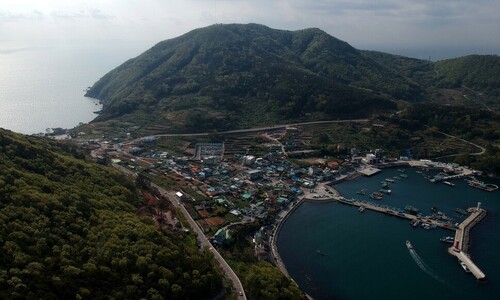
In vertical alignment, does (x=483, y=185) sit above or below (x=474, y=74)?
below

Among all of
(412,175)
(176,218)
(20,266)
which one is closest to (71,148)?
(176,218)

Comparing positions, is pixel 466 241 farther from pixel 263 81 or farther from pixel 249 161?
pixel 263 81

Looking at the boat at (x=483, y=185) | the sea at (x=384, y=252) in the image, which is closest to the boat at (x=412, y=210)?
the sea at (x=384, y=252)

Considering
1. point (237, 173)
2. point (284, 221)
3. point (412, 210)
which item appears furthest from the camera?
point (237, 173)

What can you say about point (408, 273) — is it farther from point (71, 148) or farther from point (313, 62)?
point (313, 62)

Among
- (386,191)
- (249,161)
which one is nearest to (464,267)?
(386,191)

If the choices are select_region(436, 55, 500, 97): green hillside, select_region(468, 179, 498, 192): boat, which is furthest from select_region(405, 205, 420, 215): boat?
select_region(436, 55, 500, 97): green hillside

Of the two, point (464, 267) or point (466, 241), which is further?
point (466, 241)

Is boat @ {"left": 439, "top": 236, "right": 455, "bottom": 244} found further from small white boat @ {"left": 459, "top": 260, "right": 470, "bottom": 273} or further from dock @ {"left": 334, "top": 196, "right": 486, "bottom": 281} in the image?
small white boat @ {"left": 459, "top": 260, "right": 470, "bottom": 273}
